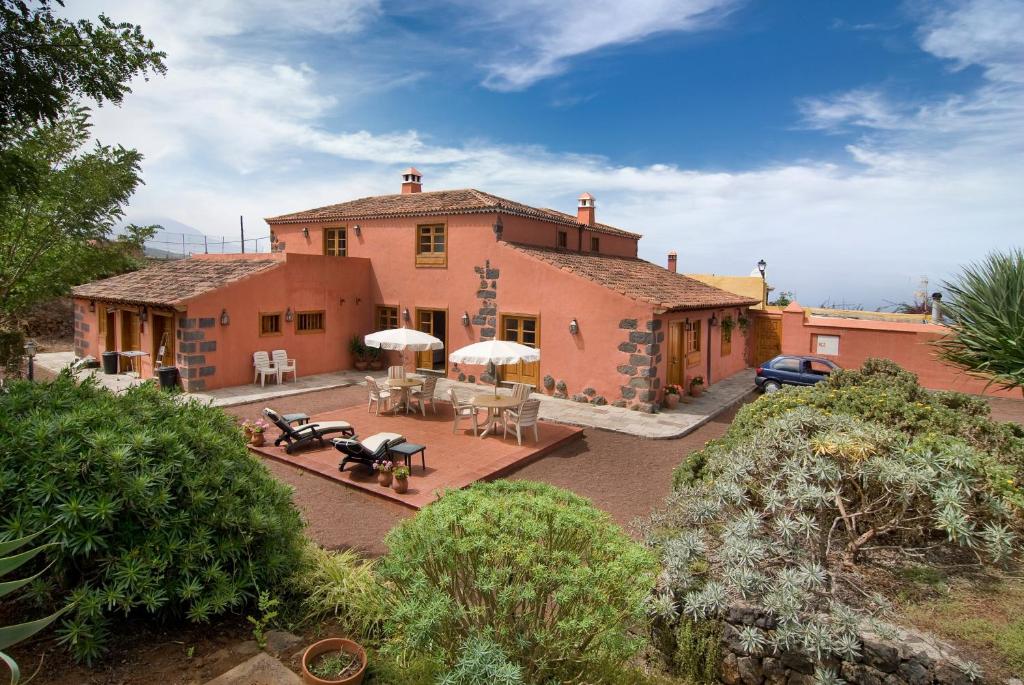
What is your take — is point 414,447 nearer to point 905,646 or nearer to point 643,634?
point 643,634

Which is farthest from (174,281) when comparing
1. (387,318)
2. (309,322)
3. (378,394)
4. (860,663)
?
(860,663)

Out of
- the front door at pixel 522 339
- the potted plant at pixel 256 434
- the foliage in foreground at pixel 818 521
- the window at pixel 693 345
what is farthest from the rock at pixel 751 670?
the window at pixel 693 345

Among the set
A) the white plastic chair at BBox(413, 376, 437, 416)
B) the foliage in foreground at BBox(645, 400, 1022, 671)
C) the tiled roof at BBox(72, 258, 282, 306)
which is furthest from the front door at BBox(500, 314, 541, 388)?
the foliage in foreground at BBox(645, 400, 1022, 671)

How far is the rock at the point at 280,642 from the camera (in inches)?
164

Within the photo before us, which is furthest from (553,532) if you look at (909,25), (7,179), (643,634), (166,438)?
(909,25)

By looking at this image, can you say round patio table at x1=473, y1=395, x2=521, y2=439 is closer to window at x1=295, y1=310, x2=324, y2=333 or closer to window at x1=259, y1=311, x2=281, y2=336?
window at x1=259, y1=311, x2=281, y2=336

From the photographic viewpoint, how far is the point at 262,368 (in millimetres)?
16016

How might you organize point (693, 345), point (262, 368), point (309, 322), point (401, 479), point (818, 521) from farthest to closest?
point (309, 322), point (693, 345), point (262, 368), point (401, 479), point (818, 521)

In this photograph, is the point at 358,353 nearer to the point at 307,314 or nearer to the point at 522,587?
the point at 307,314

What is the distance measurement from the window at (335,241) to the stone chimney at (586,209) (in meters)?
9.56

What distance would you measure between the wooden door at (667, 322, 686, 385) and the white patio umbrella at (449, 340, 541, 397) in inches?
202

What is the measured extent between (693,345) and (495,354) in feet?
26.4

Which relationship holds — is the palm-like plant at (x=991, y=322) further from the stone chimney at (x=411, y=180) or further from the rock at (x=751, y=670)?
the stone chimney at (x=411, y=180)

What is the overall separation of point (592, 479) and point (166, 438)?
7.03 m
